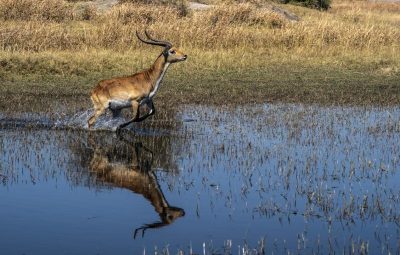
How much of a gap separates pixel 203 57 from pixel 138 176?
11.6m

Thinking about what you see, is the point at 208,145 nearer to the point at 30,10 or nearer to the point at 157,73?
the point at 157,73

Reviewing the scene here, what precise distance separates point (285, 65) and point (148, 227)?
1424 centimetres

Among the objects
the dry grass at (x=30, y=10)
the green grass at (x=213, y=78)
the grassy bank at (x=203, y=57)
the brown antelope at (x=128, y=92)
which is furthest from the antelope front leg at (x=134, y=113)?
the dry grass at (x=30, y=10)

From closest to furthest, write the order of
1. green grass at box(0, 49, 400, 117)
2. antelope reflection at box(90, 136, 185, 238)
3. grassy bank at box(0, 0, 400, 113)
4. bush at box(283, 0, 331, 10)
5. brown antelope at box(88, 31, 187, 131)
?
antelope reflection at box(90, 136, 185, 238), brown antelope at box(88, 31, 187, 131), green grass at box(0, 49, 400, 117), grassy bank at box(0, 0, 400, 113), bush at box(283, 0, 331, 10)

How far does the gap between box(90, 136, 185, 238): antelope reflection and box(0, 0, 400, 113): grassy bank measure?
15.6 feet

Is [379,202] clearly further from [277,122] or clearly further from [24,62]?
[24,62]

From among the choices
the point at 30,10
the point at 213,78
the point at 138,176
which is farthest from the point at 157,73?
the point at 30,10

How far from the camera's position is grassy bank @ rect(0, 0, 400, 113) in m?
18.0

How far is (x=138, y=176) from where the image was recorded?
1047 centimetres

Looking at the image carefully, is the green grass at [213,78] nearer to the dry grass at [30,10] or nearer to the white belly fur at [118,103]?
the white belly fur at [118,103]

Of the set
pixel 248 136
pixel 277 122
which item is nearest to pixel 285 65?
pixel 277 122

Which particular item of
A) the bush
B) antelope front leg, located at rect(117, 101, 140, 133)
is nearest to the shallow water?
antelope front leg, located at rect(117, 101, 140, 133)

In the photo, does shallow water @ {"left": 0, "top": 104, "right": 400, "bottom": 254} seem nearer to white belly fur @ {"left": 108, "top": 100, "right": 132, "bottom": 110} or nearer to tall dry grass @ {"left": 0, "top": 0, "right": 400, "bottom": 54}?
white belly fur @ {"left": 108, "top": 100, "right": 132, "bottom": 110}

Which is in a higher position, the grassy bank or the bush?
the grassy bank
